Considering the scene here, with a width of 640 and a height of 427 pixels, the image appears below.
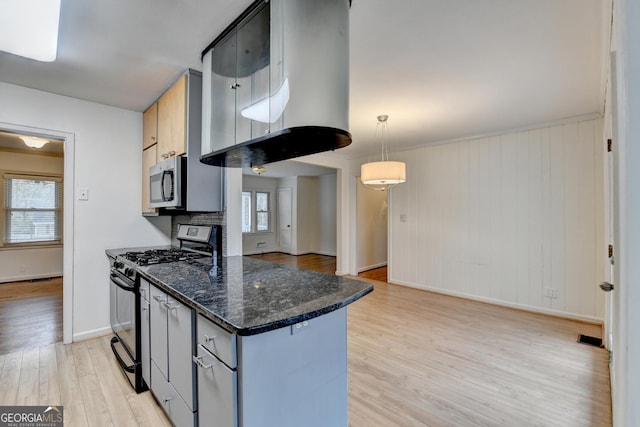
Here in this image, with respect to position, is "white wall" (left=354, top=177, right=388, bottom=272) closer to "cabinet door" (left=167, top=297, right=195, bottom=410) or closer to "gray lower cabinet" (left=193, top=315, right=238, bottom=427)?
"cabinet door" (left=167, top=297, right=195, bottom=410)

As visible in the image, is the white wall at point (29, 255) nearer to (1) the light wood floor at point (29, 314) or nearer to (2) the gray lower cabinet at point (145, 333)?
(1) the light wood floor at point (29, 314)

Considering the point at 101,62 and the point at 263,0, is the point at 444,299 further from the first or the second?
the point at 101,62

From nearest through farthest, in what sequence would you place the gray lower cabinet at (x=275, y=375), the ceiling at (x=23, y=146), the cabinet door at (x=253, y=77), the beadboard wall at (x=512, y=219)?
1. the gray lower cabinet at (x=275, y=375)
2. the cabinet door at (x=253, y=77)
3. the beadboard wall at (x=512, y=219)
4. the ceiling at (x=23, y=146)

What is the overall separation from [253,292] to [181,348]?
1.58 ft

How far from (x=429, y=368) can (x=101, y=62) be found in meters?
3.53

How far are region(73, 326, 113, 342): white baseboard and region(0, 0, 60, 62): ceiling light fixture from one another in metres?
2.45

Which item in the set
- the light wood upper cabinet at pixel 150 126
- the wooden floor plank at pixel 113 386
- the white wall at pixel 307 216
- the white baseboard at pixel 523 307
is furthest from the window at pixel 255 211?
the wooden floor plank at pixel 113 386

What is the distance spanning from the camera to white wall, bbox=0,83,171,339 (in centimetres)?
276

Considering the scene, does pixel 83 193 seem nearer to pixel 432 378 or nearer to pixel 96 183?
pixel 96 183

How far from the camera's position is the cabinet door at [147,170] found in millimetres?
2957

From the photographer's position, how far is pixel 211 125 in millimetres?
1973

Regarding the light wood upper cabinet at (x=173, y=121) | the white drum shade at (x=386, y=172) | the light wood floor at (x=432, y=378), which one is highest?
the light wood upper cabinet at (x=173, y=121)

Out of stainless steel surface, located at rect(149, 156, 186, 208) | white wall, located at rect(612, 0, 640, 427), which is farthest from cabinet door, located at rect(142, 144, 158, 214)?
white wall, located at rect(612, 0, 640, 427)

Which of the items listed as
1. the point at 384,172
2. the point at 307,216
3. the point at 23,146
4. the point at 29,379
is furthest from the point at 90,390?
the point at 307,216
